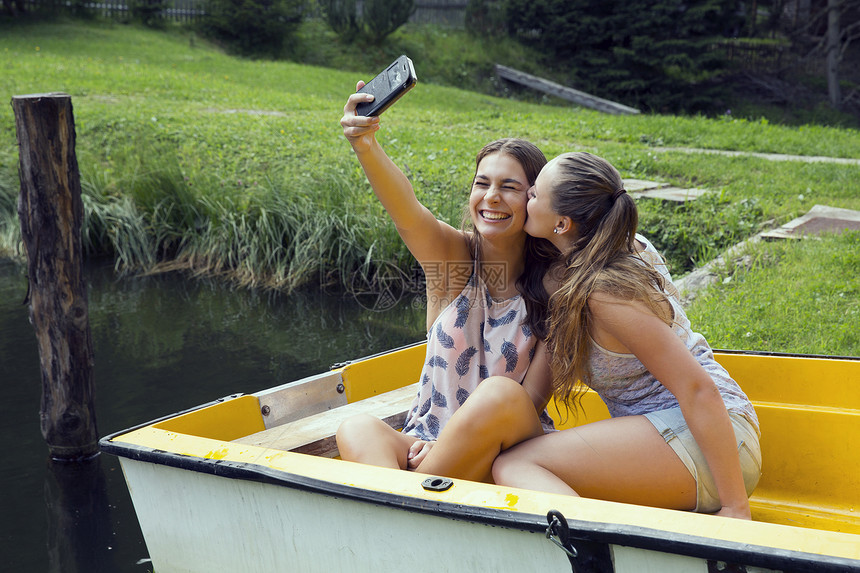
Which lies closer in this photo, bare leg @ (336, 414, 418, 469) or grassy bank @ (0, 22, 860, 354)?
bare leg @ (336, 414, 418, 469)

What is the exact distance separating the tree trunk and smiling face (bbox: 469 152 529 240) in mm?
→ 17916

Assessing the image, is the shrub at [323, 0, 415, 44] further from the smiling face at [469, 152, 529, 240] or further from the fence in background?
the smiling face at [469, 152, 529, 240]

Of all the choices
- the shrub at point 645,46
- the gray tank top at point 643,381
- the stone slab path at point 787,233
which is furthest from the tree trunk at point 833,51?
the gray tank top at point 643,381

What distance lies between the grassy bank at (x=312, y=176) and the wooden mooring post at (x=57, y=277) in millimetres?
2593

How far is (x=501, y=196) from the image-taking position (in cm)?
246

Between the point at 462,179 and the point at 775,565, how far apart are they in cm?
589

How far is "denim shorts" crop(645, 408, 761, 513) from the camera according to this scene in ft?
7.23

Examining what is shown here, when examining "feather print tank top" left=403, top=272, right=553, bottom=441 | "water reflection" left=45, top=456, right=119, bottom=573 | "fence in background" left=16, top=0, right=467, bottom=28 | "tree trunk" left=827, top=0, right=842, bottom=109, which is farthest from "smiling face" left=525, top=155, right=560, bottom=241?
"fence in background" left=16, top=0, right=467, bottom=28

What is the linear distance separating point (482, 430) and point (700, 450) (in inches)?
23.0

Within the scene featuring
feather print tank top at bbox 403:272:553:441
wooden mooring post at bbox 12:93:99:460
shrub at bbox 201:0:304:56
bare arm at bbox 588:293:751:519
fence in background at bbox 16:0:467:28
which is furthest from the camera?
fence in background at bbox 16:0:467:28

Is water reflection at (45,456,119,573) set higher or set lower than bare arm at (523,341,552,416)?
lower

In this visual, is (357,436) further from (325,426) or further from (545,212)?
(545,212)

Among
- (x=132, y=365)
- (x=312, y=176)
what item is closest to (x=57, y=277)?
(x=132, y=365)

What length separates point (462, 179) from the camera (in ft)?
24.2
